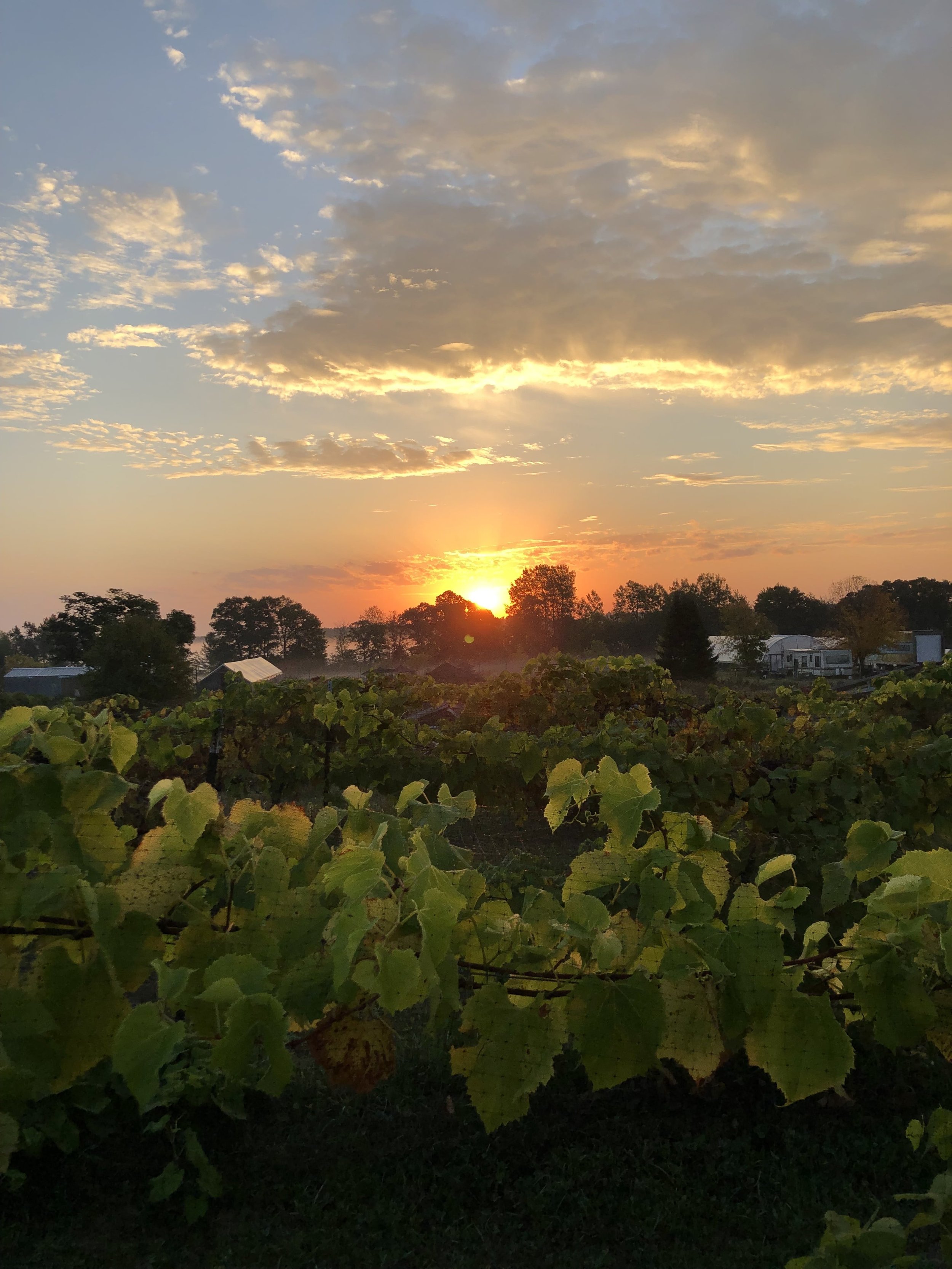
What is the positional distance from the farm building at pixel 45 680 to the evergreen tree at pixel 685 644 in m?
40.0

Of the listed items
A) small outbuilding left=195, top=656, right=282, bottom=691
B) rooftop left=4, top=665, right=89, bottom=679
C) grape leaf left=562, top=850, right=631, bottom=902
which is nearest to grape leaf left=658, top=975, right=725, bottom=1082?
grape leaf left=562, top=850, right=631, bottom=902

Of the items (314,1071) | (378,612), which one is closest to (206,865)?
(314,1071)

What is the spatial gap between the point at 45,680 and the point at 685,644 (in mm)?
45923

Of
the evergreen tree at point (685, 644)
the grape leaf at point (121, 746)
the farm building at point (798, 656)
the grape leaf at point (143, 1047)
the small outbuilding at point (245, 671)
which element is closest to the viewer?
the grape leaf at point (143, 1047)

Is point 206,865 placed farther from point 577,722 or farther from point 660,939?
point 577,722

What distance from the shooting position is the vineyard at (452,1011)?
5.67 ft

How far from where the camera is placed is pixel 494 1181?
2893 mm

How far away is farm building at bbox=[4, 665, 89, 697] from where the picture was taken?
5953 centimetres

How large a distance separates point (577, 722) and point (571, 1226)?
6272mm

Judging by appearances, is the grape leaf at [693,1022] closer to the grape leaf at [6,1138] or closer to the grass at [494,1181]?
the grass at [494,1181]

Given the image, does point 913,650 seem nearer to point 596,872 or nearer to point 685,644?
point 685,644

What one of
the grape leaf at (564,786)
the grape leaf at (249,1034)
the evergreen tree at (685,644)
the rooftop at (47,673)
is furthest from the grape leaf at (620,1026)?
the rooftop at (47,673)

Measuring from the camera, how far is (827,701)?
9469 millimetres

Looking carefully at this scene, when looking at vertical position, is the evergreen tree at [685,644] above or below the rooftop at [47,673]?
above
